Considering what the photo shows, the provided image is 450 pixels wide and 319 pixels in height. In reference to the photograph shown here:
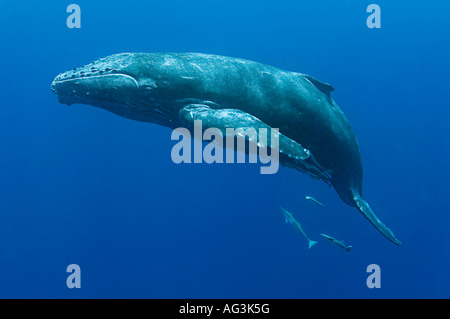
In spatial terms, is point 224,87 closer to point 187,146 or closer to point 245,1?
point 187,146

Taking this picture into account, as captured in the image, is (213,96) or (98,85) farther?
(213,96)

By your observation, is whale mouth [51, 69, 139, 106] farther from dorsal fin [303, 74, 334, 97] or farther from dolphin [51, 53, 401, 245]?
dorsal fin [303, 74, 334, 97]

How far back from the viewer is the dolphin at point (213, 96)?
651 cm

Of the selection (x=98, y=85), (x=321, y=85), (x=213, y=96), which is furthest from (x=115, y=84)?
(x=321, y=85)

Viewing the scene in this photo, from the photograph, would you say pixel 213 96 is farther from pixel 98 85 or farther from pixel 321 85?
pixel 321 85

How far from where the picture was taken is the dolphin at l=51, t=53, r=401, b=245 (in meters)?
6.51

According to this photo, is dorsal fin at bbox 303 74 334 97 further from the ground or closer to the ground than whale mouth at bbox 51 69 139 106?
further from the ground

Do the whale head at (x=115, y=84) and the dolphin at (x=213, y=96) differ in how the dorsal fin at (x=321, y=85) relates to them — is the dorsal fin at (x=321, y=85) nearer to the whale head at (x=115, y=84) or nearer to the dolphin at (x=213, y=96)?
the dolphin at (x=213, y=96)

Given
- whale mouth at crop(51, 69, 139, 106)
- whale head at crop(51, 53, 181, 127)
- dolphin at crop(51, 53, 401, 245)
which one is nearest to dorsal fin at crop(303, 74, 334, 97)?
dolphin at crop(51, 53, 401, 245)

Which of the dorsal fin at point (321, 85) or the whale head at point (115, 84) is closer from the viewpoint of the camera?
the whale head at point (115, 84)

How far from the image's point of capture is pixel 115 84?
6520 mm

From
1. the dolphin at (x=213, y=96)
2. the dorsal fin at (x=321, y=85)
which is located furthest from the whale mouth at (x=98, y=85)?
the dorsal fin at (x=321, y=85)

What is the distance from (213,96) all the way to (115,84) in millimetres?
1844
